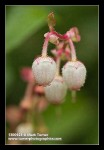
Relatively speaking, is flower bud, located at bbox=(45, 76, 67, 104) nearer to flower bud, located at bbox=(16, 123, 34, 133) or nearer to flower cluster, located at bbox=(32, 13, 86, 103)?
flower cluster, located at bbox=(32, 13, 86, 103)

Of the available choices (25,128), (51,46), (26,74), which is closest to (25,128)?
(25,128)

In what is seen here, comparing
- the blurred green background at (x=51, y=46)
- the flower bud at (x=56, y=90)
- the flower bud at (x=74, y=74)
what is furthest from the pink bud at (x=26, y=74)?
the flower bud at (x=74, y=74)

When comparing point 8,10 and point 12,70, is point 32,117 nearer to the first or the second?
point 12,70

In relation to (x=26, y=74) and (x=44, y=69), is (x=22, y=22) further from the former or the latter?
(x=44, y=69)

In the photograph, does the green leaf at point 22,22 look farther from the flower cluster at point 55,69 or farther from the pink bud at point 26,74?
the flower cluster at point 55,69

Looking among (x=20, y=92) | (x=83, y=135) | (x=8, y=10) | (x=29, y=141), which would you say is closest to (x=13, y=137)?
(x=29, y=141)

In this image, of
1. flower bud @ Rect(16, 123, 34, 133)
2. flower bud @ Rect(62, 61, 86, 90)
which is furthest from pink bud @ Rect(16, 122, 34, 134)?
flower bud @ Rect(62, 61, 86, 90)

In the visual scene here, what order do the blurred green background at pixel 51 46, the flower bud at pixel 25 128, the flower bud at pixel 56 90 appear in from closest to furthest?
the flower bud at pixel 56 90
the flower bud at pixel 25 128
the blurred green background at pixel 51 46
